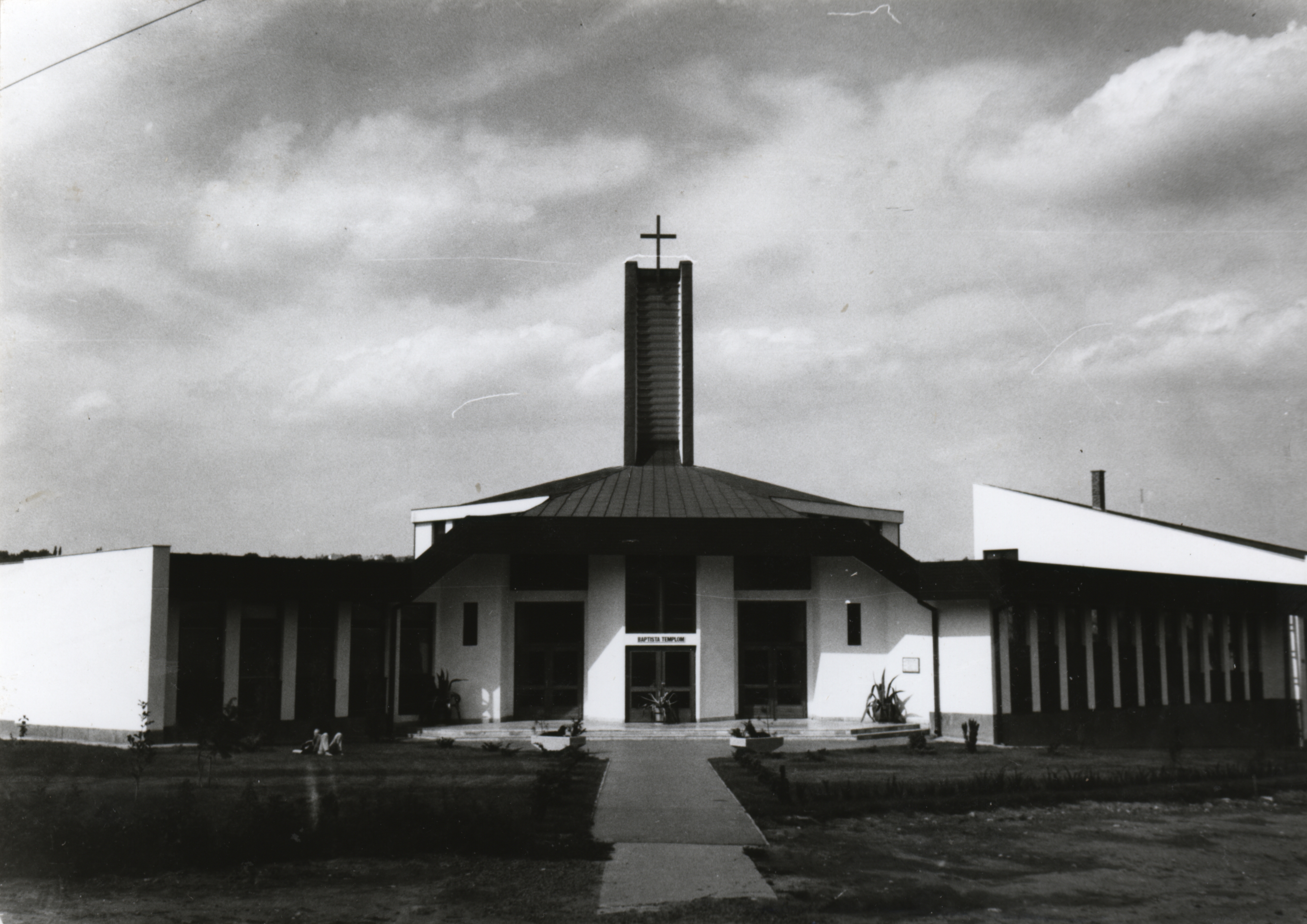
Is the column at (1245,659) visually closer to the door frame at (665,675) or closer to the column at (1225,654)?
the column at (1225,654)

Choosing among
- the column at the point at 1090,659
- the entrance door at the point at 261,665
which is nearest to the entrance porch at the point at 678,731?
the entrance door at the point at 261,665

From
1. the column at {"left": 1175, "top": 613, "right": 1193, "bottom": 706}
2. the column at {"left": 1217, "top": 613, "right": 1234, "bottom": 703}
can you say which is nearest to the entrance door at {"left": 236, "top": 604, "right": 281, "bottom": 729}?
the column at {"left": 1175, "top": 613, "right": 1193, "bottom": 706}

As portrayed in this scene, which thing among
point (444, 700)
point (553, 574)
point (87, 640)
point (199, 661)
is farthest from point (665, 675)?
point (87, 640)

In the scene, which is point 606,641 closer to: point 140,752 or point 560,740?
A: point 560,740

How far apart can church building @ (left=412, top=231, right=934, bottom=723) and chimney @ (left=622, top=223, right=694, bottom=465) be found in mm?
6215

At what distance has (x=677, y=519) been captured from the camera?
90.0 ft

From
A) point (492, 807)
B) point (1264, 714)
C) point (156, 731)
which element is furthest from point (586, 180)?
point (1264, 714)

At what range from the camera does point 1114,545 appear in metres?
35.8

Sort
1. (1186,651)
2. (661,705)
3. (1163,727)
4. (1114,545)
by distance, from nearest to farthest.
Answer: (661,705), (1163,727), (1186,651), (1114,545)

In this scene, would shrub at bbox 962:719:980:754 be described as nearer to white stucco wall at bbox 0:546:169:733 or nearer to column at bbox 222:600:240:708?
column at bbox 222:600:240:708

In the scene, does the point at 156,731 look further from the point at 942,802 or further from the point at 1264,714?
the point at 1264,714

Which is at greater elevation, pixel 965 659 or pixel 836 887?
pixel 965 659

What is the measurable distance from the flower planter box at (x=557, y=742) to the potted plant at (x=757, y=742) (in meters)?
2.84

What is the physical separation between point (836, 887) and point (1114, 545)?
2851 cm
